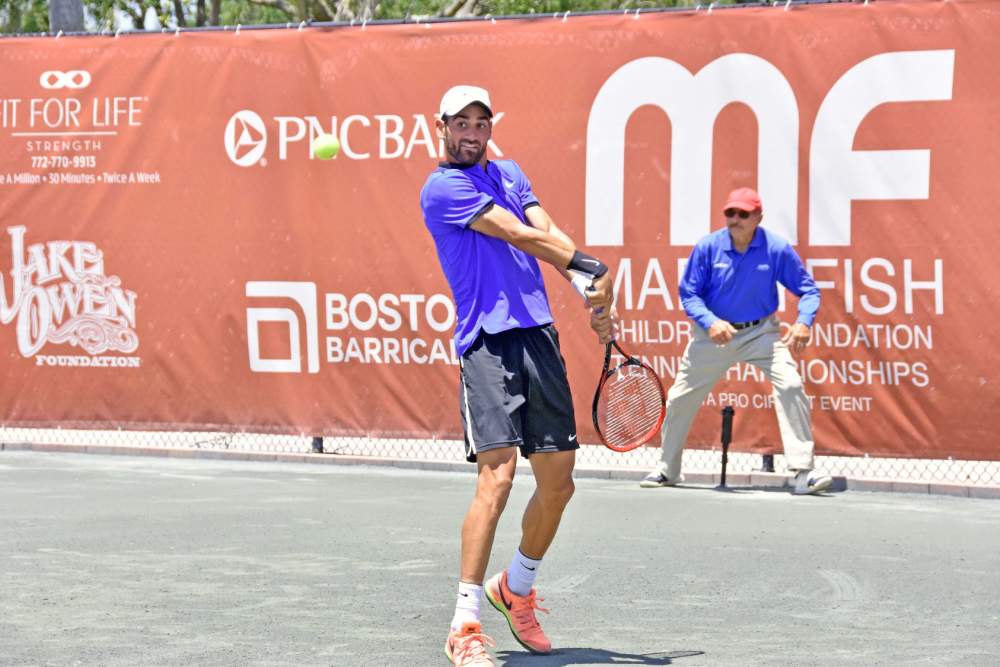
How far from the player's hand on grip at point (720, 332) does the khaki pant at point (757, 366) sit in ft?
0.47

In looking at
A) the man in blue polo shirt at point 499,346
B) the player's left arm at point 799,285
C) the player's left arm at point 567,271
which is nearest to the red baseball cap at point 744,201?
the player's left arm at point 799,285

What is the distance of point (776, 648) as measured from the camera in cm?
605

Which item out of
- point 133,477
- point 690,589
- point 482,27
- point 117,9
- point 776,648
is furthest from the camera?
point 117,9

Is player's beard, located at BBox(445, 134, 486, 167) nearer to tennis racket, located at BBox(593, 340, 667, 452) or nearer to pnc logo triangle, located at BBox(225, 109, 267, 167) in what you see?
tennis racket, located at BBox(593, 340, 667, 452)

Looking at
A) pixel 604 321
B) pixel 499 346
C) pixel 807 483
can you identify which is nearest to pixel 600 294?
pixel 604 321

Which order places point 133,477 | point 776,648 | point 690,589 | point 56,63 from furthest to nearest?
point 56,63, point 133,477, point 690,589, point 776,648

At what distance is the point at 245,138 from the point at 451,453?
2721mm

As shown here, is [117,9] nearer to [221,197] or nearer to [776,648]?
[221,197]

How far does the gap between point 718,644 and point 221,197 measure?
7.33 m

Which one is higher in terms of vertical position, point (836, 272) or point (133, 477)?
point (836, 272)

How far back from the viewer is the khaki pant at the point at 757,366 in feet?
35.3

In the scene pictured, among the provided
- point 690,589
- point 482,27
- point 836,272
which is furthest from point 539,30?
point 690,589

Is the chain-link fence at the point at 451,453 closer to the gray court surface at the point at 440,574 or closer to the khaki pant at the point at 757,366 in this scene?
the khaki pant at the point at 757,366

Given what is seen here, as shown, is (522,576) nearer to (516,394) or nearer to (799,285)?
(516,394)
